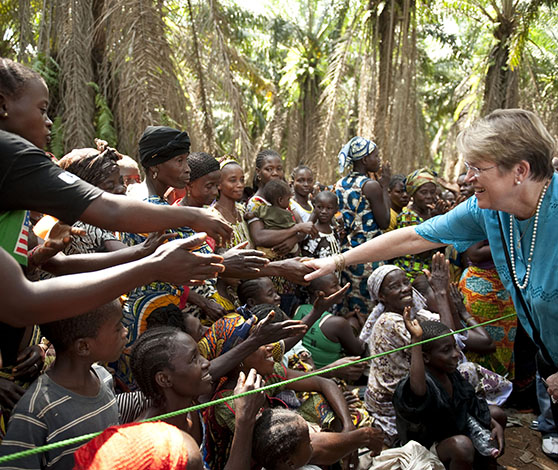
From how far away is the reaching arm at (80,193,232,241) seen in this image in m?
2.03

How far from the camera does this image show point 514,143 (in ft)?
8.44

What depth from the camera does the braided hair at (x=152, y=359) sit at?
2.47m

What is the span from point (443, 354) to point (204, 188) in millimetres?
2056

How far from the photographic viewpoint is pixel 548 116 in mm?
15805


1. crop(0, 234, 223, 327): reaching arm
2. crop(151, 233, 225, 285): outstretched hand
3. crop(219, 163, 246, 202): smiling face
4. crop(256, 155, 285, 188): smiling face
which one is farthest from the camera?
crop(256, 155, 285, 188): smiling face

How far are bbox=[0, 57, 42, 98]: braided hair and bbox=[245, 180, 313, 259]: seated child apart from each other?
2744 mm

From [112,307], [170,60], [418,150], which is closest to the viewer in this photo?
[112,307]

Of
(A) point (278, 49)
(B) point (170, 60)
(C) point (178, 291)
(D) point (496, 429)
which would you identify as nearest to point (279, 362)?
(C) point (178, 291)

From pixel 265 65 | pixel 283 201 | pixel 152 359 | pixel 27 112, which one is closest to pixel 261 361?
pixel 152 359

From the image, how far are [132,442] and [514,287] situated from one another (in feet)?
6.90

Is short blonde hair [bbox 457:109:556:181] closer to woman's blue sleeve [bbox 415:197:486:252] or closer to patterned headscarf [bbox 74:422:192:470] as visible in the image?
woman's blue sleeve [bbox 415:197:486:252]

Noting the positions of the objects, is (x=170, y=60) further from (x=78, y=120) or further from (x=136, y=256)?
(x=136, y=256)

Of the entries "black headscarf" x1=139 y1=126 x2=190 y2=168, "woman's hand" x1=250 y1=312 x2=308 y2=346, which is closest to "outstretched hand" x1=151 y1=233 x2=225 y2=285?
"woman's hand" x1=250 y1=312 x2=308 y2=346

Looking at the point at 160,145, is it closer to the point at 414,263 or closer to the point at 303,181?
the point at 303,181
